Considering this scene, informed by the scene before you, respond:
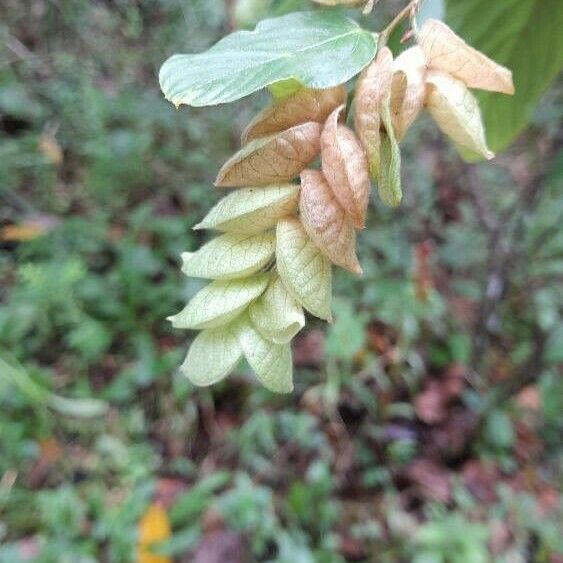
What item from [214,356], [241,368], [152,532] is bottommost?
[152,532]

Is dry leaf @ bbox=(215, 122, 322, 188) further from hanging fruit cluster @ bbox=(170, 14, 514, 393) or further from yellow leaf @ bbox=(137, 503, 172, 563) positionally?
yellow leaf @ bbox=(137, 503, 172, 563)


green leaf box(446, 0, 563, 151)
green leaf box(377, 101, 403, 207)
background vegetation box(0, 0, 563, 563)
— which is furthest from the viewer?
background vegetation box(0, 0, 563, 563)

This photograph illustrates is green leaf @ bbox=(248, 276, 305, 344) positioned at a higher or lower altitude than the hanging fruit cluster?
lower

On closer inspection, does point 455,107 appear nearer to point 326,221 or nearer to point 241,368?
point 326,221

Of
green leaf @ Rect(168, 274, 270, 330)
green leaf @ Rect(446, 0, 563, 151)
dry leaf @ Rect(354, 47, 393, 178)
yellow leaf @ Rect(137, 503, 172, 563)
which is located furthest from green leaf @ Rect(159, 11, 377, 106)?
yellow leaf @ Rect(137, 503, 172, 563)

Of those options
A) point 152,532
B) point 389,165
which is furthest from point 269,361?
point 152,532

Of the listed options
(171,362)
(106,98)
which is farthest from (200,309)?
(106,98)

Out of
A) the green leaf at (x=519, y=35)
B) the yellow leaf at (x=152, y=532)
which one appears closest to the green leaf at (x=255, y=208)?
the green leaf at (x=519, y=35)
